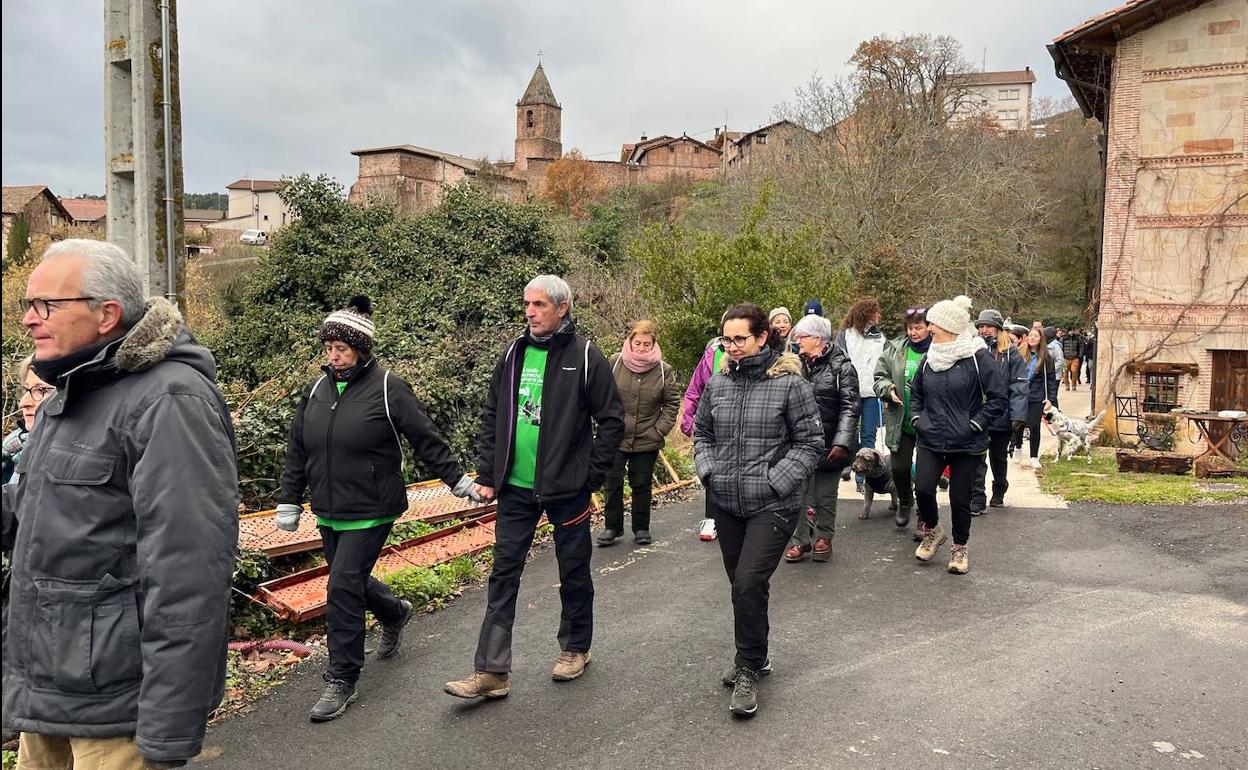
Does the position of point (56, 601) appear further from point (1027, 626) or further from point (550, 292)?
point (1027, 626)

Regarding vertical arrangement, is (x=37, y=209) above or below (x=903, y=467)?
above

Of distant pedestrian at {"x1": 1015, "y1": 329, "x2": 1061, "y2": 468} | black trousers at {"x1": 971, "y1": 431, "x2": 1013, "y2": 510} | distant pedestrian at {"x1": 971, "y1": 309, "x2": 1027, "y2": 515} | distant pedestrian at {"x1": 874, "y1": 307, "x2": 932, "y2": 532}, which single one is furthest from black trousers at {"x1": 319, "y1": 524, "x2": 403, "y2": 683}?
distant pedestrian at {"x1": 1015, "y1": 329, "x2": 1061, "y2": 468}

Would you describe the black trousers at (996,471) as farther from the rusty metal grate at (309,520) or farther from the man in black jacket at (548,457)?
the man in black jacket at (548,457)

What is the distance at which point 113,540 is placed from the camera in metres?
2.51

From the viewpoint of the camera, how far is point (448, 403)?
1134 cm

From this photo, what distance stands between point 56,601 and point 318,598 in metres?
3.79

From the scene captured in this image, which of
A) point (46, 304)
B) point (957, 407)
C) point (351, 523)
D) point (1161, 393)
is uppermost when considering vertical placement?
point (46, 304)

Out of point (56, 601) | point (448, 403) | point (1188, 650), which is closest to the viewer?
point (56, 601)

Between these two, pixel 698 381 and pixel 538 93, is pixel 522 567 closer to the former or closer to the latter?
pixel 698 381

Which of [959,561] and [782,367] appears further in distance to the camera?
[959,561]

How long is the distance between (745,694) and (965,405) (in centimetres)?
335

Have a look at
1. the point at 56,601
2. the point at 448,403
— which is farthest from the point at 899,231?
the point at 56,601

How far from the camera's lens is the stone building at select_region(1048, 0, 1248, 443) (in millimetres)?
16391

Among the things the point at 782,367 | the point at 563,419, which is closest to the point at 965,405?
the point at 782,367
